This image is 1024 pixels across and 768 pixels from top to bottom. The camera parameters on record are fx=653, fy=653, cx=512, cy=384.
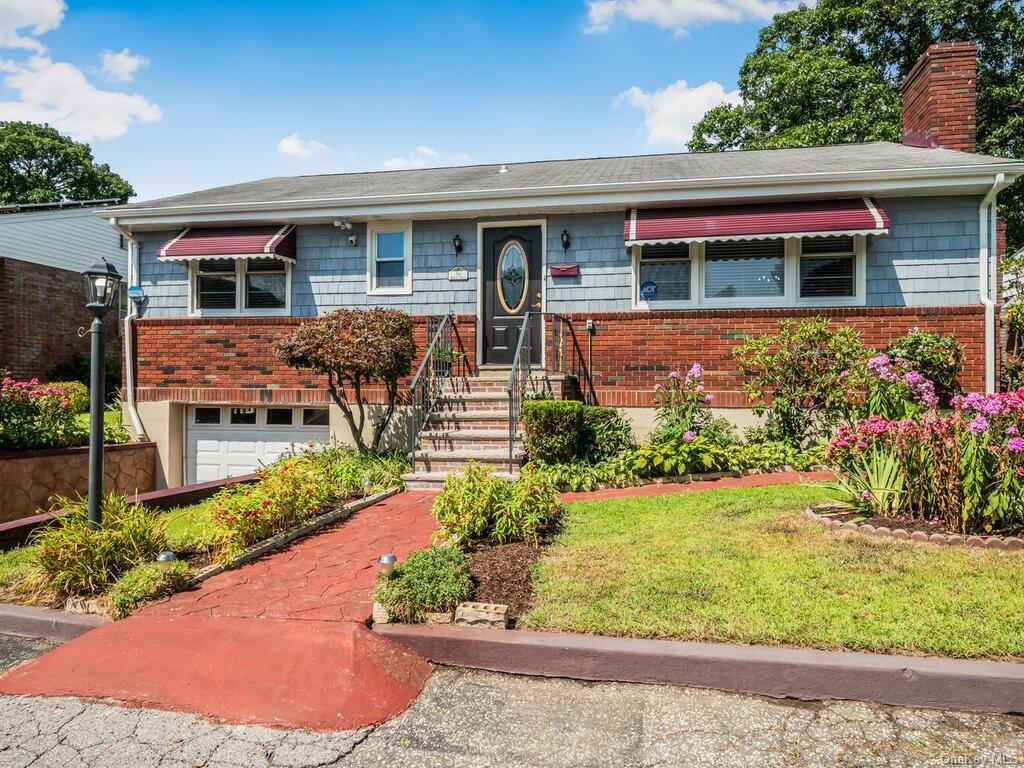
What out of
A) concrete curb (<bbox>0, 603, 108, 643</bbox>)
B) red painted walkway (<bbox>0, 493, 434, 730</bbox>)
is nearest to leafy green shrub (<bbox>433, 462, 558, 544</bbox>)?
red painted walkway (<bbox>0, 493, 434, 730</bbox>)

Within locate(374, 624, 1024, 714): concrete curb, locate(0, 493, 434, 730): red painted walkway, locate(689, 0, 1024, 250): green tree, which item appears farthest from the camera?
locate(689, 0, 1024, 250): green tree

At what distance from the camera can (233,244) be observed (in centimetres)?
976

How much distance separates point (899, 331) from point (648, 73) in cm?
911

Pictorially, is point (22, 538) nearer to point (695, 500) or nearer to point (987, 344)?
point (695, 500)

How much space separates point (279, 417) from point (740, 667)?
856 cm

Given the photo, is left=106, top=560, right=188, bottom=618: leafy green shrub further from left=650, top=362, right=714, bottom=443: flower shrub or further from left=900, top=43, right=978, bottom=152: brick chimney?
left=900, top=43, right=978, bottom=152: brick chimney

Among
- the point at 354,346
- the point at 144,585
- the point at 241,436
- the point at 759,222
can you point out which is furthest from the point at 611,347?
the point at 144,585

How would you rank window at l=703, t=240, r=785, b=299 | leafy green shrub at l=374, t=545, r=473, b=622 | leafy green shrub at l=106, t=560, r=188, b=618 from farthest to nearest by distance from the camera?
window at l=703, t=240, r=785, b=299 < leafy green shrub at l=106, t=560, r=188, b=618 < leafy green shrub at l=374, t=545, r=473, b=622

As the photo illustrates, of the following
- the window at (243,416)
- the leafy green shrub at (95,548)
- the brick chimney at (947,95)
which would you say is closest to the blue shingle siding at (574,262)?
the window at (243,416)

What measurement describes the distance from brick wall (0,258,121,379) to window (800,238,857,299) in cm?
1670

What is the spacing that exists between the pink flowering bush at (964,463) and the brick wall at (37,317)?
1763 cm

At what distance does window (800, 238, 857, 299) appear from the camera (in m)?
8.89

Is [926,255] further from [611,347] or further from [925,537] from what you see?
[925,537]

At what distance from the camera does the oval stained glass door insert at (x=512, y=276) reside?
9.81 m
